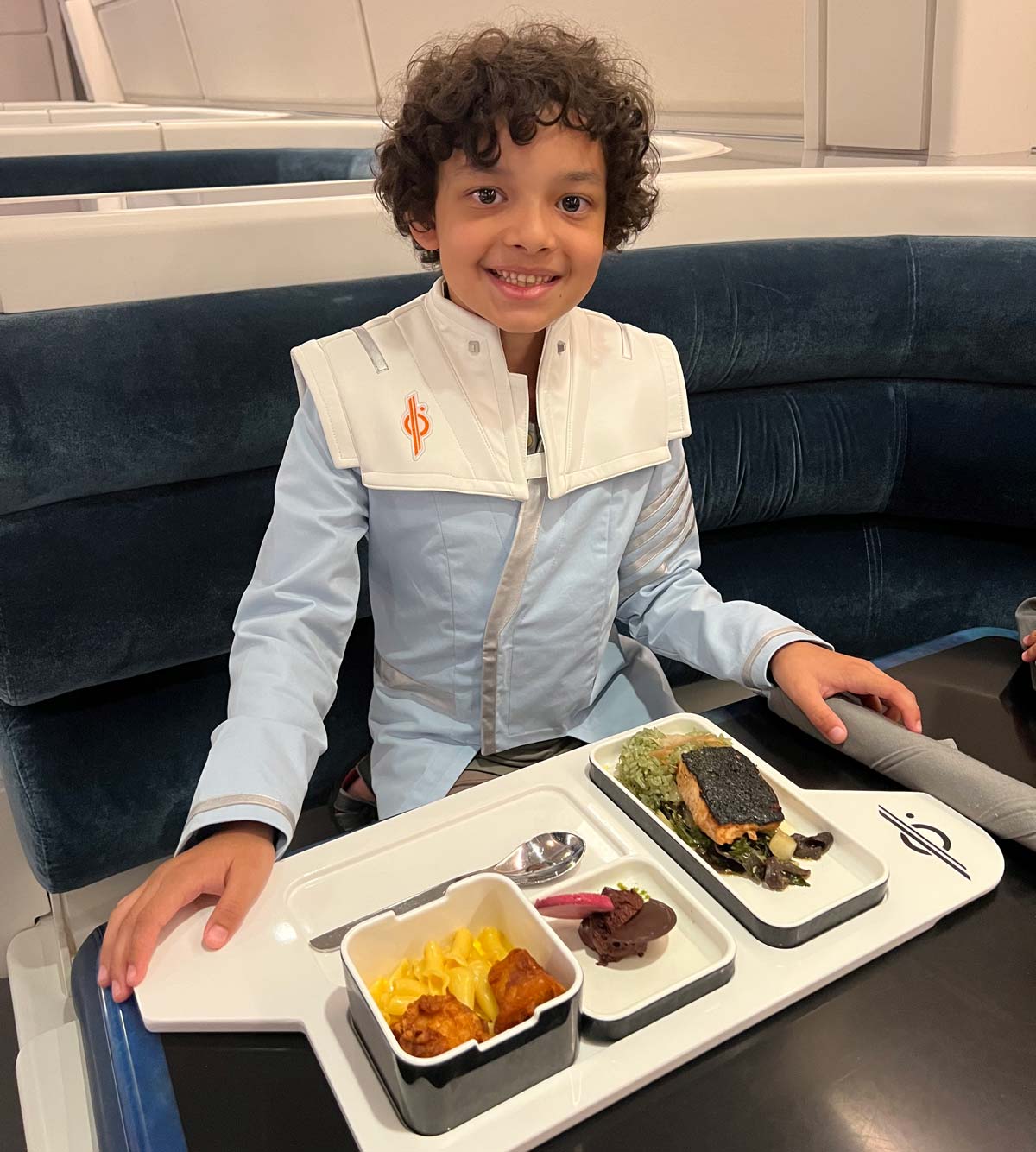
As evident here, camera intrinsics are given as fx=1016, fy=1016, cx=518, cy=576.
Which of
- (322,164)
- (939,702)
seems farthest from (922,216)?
(322,164)

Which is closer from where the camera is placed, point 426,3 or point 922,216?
point 922,216

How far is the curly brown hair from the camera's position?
0.89 meters

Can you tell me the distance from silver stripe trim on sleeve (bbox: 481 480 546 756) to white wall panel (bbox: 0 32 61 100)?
8115mm

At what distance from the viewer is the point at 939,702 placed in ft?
3.04

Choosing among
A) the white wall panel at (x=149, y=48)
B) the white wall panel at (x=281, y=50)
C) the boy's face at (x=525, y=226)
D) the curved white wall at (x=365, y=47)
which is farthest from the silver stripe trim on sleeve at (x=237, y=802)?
the white wall panel at (x=149, y=48)

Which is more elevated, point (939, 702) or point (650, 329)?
point (650, 329)

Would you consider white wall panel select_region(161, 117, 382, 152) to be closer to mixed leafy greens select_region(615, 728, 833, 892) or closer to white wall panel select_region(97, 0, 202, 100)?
white wall panel select_region(97, 0, 202, 100)

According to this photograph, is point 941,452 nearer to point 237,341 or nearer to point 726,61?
Answer: point 237,341

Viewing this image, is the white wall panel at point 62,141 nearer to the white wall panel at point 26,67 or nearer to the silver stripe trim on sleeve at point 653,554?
the silver stripe trim on sleeve at point 653,554

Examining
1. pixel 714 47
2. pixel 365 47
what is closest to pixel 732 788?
pixel 714 47

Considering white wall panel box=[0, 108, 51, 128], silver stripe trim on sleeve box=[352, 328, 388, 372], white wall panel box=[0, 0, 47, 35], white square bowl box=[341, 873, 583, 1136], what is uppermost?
white wall panel box=[0, 0, 47, 35]

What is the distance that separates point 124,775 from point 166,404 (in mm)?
448

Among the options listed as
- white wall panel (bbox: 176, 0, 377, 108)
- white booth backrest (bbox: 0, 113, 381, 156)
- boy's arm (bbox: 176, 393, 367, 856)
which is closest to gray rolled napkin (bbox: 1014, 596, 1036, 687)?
boy's arm (bbox: 176, 393, 367, 856)

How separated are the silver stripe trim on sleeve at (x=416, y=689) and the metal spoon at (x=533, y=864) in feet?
1.25
